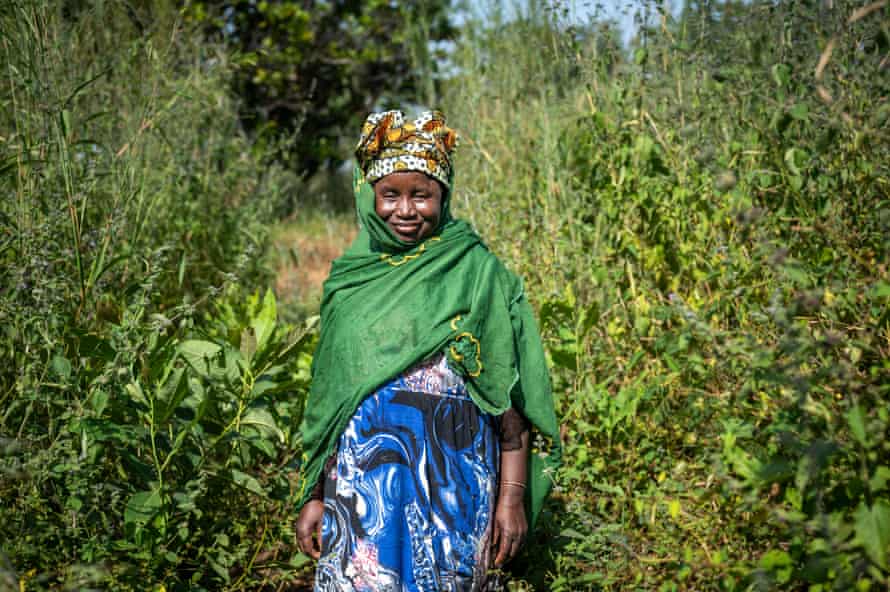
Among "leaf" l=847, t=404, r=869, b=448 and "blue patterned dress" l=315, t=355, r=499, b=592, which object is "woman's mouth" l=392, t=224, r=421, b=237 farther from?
"leaf" l=847, t=404, r=869, b=448

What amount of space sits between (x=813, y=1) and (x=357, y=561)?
8.54ft

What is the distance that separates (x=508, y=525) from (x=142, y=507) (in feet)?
3.07

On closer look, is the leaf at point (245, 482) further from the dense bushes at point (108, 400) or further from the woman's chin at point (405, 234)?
the woman's chin at point (405, 234)

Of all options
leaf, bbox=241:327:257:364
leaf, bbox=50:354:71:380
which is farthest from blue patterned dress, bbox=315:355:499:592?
leaf, bbox=50:354:71:380

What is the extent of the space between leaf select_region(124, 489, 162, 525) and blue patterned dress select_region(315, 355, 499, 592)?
0.48 m

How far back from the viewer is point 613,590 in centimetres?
249

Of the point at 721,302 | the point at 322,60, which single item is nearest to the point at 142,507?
the point at 721,302

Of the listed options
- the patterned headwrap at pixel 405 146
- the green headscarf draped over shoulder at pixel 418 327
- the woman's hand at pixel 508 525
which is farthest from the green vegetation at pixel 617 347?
the patterned headwrap at pixel 405 146

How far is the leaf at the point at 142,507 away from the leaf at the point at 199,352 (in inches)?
16.3

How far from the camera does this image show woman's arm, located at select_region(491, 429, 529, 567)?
78.7 inches

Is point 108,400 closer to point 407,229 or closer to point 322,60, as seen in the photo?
point 407,229

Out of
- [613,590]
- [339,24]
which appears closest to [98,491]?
[613,590]

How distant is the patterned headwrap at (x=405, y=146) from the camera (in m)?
2.04

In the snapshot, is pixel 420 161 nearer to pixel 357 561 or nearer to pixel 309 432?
pixel 309 432
